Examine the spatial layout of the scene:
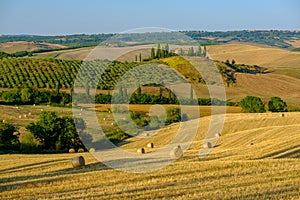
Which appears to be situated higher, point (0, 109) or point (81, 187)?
point (81, 187)

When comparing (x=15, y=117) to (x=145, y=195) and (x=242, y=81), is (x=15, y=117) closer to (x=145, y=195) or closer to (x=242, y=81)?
(x=145, y=195)

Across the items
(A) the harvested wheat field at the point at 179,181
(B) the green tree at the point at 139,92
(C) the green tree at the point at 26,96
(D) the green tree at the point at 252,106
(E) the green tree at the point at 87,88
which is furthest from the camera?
(C) the green tree at the point at 26,96

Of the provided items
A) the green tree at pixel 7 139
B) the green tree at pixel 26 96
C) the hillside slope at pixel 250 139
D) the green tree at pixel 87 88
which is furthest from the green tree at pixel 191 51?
the green tree at pixel 7 139

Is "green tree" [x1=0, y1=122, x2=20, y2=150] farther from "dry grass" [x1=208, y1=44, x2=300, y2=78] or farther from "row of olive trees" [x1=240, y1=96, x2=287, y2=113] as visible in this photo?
"dry grass" [x1=208, y1=44, x2=300, y2=78]

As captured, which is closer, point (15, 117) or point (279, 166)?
point (279, 166)

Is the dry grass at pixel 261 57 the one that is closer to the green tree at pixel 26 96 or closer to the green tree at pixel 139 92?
the green tree at pixel 139 92

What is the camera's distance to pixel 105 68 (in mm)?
88062

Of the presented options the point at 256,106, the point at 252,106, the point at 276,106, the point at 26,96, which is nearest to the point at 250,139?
the point at 256,106

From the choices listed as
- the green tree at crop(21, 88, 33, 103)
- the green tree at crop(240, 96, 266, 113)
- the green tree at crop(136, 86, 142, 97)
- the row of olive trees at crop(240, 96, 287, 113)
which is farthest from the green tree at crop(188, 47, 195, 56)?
the green tree at crop(21, 88, 33, 103)

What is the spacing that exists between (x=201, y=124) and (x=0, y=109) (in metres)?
24.6

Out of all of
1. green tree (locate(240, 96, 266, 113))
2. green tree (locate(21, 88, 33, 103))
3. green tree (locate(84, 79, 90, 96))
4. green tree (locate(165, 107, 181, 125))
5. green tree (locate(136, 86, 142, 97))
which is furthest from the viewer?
green tree (locate(21, 88, 33, 103))

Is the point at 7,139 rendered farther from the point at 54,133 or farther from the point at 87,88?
the point at 87,88

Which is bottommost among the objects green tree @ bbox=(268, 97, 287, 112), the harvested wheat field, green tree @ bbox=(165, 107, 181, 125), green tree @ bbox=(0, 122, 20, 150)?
green tree @ bbox=(268, 97, 287, 112)

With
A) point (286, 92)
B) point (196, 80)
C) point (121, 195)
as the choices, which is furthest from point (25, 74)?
point (121, 195)
